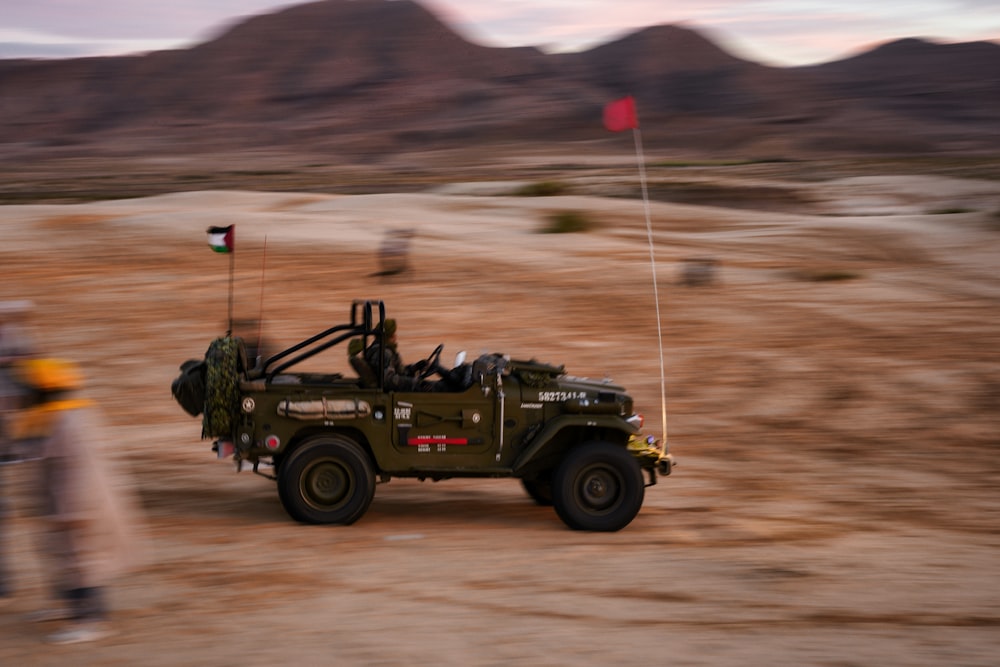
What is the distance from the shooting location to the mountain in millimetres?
134625

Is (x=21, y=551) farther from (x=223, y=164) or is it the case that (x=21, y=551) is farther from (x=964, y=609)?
(x=223, y=164)

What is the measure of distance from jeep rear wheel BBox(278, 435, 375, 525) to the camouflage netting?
0.55 meters

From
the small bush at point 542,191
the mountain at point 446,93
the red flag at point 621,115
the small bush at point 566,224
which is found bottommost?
the red flag at point 621,115

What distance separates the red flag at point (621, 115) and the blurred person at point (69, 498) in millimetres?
6832

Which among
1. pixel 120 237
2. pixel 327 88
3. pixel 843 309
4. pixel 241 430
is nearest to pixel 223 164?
pixel 327 88

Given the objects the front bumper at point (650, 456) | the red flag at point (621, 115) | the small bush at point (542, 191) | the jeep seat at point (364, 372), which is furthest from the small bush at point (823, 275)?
the small bush at point (542, 191)

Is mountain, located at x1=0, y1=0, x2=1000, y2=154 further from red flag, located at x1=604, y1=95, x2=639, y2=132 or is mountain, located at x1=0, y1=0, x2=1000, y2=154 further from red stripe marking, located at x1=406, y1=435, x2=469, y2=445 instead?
red stripe marking, located at x1=406, y1=435, x2=469, y2=445

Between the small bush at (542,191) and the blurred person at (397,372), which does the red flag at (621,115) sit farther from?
the small bush at (542,191)

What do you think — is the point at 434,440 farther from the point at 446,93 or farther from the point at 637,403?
the point at 446,93

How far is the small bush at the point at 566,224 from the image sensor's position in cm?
2692

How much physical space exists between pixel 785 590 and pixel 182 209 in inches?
1062

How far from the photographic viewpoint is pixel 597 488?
29.0 feet

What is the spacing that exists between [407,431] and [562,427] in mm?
1155

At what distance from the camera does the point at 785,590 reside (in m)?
7.37
